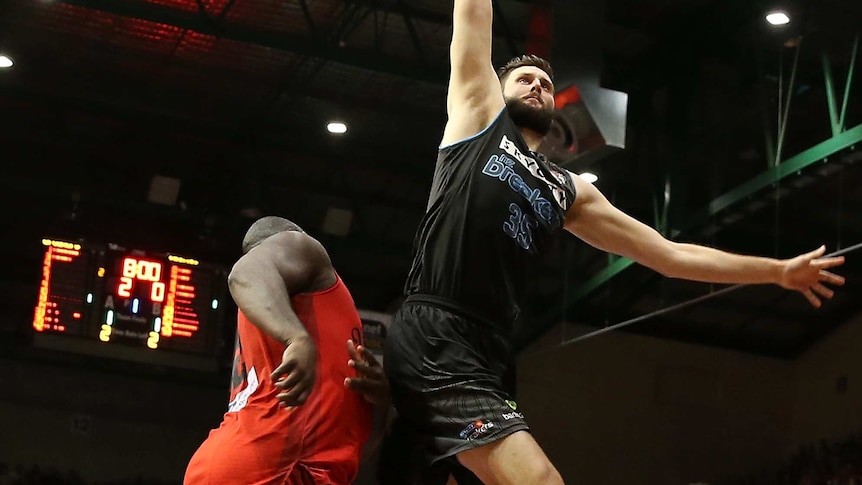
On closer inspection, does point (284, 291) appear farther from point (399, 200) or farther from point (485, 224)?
point (399, 200)

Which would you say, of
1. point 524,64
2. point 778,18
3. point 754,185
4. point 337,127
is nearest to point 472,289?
point 524,64

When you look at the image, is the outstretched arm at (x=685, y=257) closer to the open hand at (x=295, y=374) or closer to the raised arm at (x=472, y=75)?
the raised arm at (x=472, y=75)

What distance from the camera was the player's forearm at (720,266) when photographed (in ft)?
10.3

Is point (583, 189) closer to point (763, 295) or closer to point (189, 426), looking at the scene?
point (763, 295)

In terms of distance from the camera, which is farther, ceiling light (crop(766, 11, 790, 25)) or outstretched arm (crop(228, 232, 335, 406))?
ceiling light (crop(766, 11, 790, 25))

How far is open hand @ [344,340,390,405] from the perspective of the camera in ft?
8.64

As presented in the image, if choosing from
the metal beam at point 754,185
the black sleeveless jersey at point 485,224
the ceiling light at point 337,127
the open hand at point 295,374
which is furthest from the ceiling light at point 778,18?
the open hand at point 295,374

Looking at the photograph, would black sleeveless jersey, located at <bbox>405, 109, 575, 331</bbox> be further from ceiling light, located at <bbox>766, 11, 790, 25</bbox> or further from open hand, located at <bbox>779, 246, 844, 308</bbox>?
ceiling light, located at <bbox>766, 11, 790, 25</bbox>

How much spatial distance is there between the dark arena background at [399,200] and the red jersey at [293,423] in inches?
225

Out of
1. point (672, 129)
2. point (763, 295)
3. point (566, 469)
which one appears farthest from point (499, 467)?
point (566, 469)

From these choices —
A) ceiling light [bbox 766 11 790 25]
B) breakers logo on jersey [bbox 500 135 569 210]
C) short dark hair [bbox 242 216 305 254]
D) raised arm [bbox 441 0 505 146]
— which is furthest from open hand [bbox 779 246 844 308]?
ceiling light [bbox 766 11 790 25]

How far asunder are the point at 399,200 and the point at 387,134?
1.59 meters

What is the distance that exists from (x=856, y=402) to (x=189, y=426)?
796 centimetres

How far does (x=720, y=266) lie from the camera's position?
10.3ft
